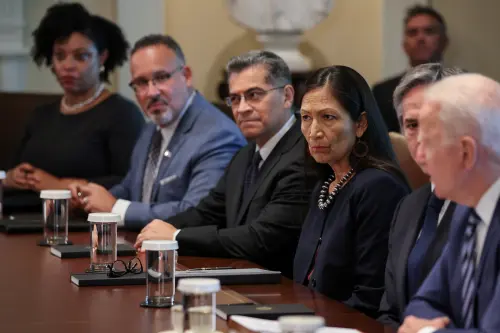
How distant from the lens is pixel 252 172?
4.09m

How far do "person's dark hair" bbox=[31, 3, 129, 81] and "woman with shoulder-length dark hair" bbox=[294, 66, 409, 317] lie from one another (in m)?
2.48

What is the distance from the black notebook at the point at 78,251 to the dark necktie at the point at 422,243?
43.0 inches

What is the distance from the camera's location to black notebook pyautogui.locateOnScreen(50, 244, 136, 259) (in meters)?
3.59

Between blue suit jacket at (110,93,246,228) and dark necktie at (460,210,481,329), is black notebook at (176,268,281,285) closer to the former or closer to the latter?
dark necktie at (460,210,481,329)

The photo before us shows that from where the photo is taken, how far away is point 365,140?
3.47 metres

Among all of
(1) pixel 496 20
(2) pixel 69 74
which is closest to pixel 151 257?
(2) pixel 69 74

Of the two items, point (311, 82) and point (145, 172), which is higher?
point (311, 82)

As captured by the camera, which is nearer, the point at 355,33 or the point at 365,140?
the point at 365,140

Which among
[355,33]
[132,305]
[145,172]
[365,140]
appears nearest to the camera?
[132,305]

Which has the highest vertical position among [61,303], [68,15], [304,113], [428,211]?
[68,15]

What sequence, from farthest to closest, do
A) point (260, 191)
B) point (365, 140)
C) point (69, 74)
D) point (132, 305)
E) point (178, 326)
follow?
point (69, 74) → point (260, 191) → point (365, 140) → point (132, 305) → point (178, 326)

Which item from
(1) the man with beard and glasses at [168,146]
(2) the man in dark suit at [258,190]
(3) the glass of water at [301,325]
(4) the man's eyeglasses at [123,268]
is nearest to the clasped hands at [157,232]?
(2) the man in dark suit at [258,190]

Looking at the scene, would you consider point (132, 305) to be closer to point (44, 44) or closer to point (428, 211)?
point (428, 211)

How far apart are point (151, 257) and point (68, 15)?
10.7 ft
